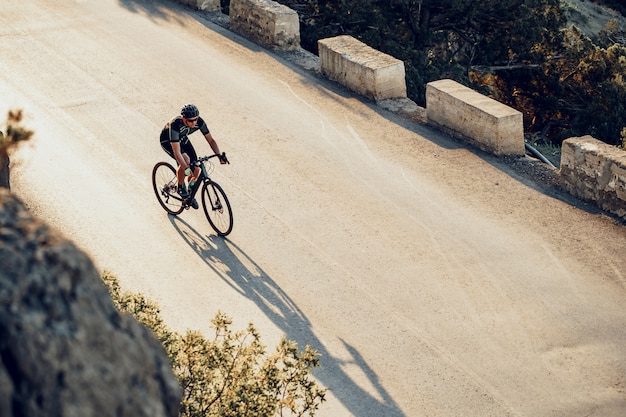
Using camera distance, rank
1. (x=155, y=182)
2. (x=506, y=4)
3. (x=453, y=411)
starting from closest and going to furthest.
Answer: (x=453, y=411) → (x=155, y=182) → (x=506, y=4)

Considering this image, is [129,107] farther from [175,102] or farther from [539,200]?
[539,200]

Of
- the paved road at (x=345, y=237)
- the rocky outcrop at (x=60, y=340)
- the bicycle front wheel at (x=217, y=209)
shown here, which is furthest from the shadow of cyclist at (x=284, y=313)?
the rocky outcrop at (x=60, y=340)

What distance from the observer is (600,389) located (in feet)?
31.0

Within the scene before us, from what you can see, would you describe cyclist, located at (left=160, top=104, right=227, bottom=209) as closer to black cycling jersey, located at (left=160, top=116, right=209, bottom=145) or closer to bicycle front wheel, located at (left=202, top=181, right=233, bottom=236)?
black cycling jersey, located at (left=160, top=116, right=209, bottom=145)

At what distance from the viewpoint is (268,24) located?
18.2 m

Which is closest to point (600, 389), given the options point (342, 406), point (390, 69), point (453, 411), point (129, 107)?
point (453, 411)

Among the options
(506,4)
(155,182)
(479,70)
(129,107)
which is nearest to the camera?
(155,182)

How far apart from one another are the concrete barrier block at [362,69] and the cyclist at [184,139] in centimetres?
510

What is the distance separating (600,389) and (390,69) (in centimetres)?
800

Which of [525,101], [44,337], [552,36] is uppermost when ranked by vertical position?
[44,337]

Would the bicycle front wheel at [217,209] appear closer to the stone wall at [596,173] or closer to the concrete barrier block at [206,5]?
the stone wall at [596,173]

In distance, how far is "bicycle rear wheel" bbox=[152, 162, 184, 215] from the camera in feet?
40.5

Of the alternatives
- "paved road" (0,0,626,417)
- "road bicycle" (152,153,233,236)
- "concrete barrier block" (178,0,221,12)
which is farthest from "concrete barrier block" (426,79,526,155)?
"concrete barrier block" (178,0,221,12)

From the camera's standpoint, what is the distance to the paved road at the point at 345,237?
9.73m
